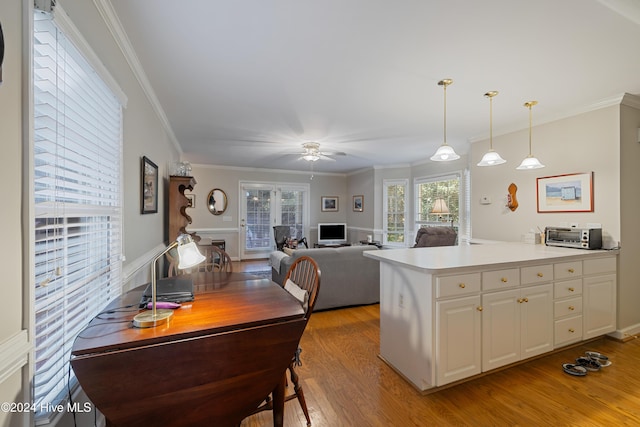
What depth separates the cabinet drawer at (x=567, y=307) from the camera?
2379 mm

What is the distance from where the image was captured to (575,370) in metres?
2.19

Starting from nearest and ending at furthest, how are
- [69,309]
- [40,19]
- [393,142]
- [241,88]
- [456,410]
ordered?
[40,19] → [69,309] → [456,410] → [241,88] → [393,142]

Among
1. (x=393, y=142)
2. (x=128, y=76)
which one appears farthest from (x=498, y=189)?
(x=128, y=76)

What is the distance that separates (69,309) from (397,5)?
222 cm

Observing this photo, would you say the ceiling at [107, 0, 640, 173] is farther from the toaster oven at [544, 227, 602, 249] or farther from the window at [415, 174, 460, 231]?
the window at [415, 174, 460, 231]

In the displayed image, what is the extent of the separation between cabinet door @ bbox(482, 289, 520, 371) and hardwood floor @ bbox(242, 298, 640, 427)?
173mm

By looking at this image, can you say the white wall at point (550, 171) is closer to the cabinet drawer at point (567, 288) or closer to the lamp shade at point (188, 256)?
the cabinet drawer at point (567, 288)

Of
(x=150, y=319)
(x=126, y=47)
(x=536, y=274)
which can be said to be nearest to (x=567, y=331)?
(x=536, y=274)

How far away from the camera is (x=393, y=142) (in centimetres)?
451

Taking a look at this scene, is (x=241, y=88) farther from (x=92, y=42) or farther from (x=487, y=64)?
(x=487, y=64)

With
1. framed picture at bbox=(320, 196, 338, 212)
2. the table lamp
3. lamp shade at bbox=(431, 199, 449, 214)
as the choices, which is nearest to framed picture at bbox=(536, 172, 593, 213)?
lamp shade at bbox=(431, 199, 449, 214)

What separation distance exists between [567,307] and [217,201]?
6572mm

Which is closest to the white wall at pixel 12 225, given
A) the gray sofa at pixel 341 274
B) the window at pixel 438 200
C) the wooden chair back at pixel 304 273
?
the wooden chair back at pixel 304 273

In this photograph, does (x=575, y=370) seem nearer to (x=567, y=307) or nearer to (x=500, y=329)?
(x=567, y=307)
